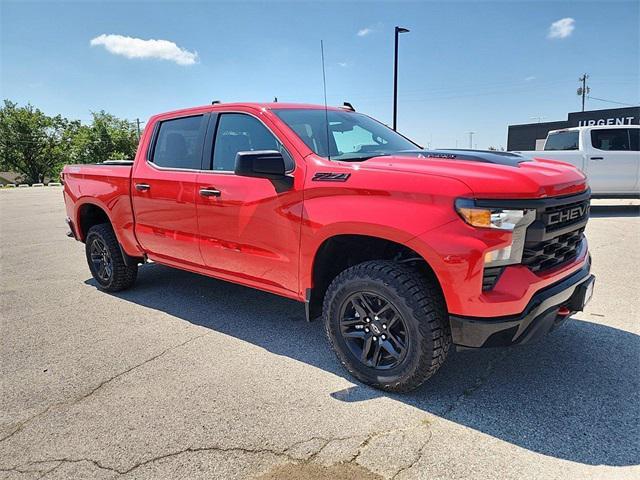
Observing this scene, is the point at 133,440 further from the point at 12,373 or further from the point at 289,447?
the point at 12,373

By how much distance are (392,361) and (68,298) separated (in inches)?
159

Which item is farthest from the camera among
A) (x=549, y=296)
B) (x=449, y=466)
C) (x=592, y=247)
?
(x=592, y=247)

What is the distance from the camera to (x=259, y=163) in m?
3.08

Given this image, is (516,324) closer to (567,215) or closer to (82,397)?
(567,215)

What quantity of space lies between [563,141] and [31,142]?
7464cm

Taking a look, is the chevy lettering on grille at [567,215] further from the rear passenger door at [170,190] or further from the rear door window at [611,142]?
the rear door window at [611,142]

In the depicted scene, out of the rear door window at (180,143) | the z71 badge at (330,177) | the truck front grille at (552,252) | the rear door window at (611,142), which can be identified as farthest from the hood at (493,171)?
the rear door window at (611,142)

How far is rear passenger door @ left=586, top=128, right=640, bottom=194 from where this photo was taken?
33.5 feet

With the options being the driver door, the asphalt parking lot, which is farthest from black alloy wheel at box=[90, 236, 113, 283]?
the driver door

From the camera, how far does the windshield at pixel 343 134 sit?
3.43m

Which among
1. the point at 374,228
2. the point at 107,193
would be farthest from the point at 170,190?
the point at 374,228

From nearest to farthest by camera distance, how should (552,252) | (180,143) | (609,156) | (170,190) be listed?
(552,252), (170,190), (180,143), (609,156)

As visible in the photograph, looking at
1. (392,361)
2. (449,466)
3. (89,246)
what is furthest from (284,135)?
(89,246)

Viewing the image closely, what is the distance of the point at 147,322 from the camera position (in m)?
4.32
